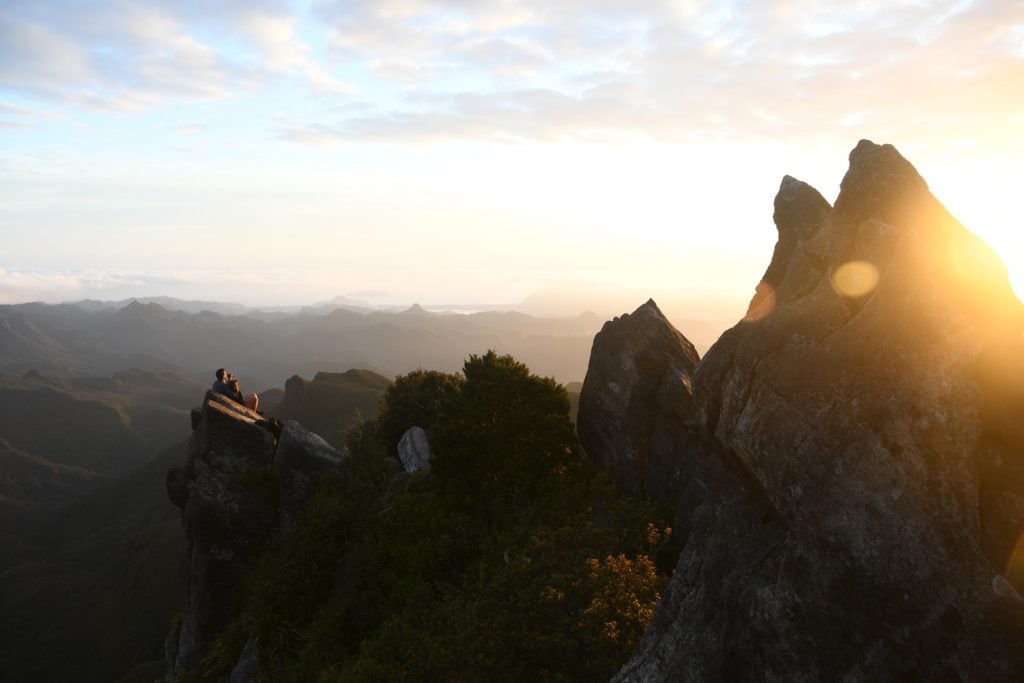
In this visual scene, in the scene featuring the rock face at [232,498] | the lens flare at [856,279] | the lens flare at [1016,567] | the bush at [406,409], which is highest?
the lens flare at [856,279]

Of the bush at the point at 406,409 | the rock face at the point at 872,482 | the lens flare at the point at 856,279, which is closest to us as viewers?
the rock face at the point at 872,482

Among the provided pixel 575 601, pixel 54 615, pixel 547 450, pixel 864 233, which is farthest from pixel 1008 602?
pixel 54 615

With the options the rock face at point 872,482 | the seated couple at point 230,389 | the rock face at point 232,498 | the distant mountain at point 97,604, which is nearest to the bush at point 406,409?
the rock face at point 232,498

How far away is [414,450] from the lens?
97.7ft

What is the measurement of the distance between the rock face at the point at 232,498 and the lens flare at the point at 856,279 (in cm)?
2492

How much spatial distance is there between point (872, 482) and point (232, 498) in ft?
96.3

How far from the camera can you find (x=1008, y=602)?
8656mm

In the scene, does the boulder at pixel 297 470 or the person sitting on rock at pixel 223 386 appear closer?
the boulder at pixel 297 470

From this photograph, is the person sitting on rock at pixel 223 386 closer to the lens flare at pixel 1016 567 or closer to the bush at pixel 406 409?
the bush at pixel 406 409

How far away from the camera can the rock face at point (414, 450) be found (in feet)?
94.5

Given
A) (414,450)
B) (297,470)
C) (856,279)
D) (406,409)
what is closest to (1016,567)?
(856,279)

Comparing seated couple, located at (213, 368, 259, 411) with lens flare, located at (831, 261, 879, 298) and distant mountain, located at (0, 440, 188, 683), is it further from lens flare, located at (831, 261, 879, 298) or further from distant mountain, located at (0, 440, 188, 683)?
distant mountain, located at (0, 440, 188, 683)

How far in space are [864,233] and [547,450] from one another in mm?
13718

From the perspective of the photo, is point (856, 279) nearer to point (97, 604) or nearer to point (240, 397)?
point (240, 397)
